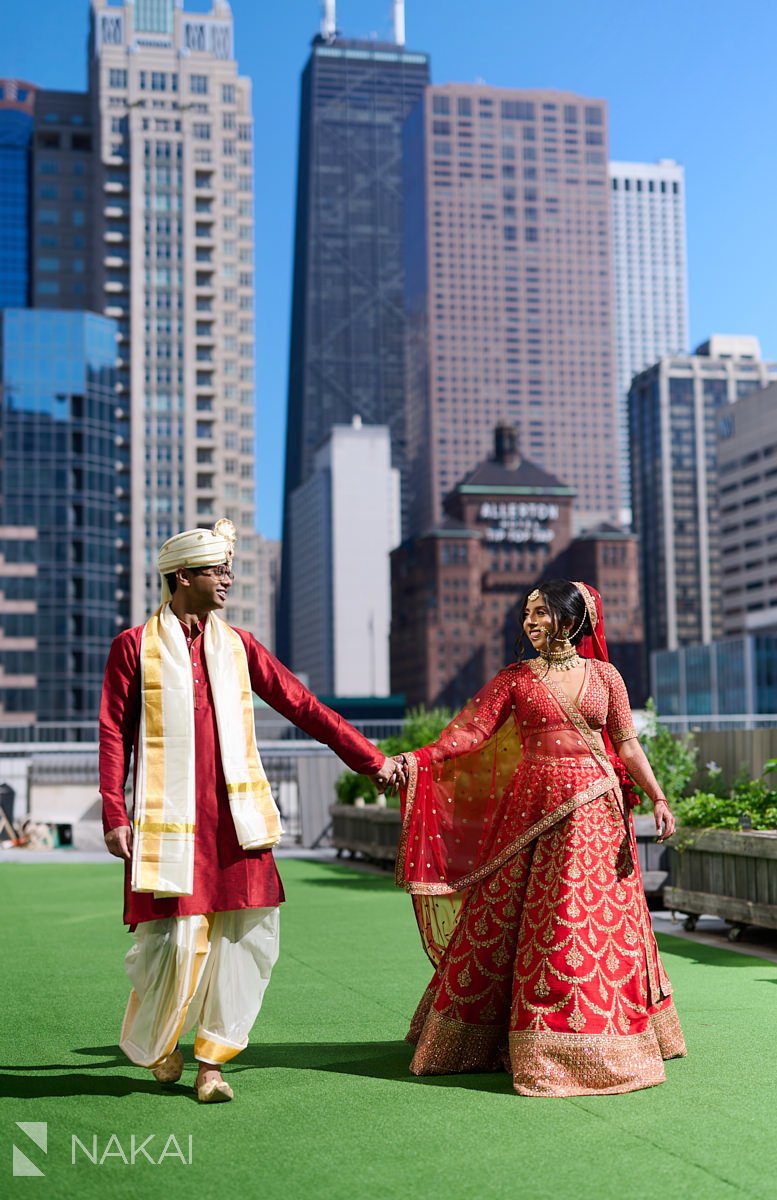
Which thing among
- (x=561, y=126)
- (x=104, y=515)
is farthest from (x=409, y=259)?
(x=104, y=515)

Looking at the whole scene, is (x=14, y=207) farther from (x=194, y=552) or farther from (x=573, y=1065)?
(x=573, y=1065)

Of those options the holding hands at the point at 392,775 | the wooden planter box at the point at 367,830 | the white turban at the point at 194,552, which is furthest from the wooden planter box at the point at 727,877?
the wooden planter box at the point at 367,830

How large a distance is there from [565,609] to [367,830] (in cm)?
1133

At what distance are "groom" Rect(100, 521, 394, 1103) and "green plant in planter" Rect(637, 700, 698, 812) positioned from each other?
703cm

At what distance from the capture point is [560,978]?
4.89 meters

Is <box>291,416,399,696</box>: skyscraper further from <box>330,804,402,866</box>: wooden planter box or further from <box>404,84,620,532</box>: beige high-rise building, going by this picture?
<box>330,804,402,866</box>: wooden planter box

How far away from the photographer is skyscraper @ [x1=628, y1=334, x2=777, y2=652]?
16600cm

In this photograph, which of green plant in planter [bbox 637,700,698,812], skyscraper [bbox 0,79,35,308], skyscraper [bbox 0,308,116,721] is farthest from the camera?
skyscraper [bbox 0,79,35,308]

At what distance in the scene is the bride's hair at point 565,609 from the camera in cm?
547

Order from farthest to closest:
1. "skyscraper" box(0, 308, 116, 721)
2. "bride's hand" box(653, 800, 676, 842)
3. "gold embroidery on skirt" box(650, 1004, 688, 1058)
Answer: "skyscraper" box(0, 308, 116, 721)
"bride's hand" box(653, 800, 676, 842)
"gold embroidery on skirt" box(650, 1004, 688, 1058)

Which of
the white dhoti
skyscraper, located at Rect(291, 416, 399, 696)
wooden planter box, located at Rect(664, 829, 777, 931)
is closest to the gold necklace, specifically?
the white dhoti

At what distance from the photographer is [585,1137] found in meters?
4.18

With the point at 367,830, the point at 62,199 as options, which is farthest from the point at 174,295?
the point at 367,830

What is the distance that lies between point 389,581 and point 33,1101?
155m
